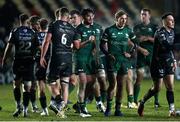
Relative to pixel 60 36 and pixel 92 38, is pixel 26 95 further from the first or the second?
pixel 92 38

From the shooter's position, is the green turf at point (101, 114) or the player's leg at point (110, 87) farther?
the player's leg at point (110, 87)

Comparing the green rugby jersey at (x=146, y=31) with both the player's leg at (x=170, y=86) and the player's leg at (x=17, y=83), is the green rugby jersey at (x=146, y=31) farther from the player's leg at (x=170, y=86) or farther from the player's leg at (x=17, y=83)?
the player's leg at (x=17, y=83)

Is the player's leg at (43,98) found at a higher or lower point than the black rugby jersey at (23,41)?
lower

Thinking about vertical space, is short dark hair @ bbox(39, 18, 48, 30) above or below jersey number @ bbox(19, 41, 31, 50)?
above

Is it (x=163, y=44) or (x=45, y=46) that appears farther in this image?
(x=163, y=44)

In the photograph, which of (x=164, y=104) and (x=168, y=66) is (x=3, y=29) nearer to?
(x=164, y=104)

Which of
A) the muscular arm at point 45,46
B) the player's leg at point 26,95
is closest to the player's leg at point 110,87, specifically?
the muscular arm at point 45,46

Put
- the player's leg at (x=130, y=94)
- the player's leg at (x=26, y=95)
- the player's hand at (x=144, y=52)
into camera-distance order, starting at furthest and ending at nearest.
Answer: the player's hand at (x=144, y=52) < the player's leg at (x=130, y=94) < the player's leg at (x=26, y=95)

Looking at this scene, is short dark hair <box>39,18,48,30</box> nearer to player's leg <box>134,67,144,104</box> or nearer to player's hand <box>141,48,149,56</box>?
player's hand <box>141,48,149,56</box>

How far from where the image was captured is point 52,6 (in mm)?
36000

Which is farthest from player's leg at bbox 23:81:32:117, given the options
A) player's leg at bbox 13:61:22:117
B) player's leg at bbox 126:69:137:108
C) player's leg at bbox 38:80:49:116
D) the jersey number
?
player's leg at bbox 126:69:137:108

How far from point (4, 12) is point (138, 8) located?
24.7 feet

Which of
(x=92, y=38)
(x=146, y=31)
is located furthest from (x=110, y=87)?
(x=146, y=31)

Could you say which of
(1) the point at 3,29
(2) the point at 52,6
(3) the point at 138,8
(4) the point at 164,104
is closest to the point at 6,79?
(1) the point at 3,29
